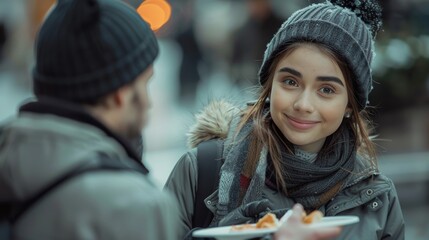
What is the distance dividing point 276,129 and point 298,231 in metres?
0.96

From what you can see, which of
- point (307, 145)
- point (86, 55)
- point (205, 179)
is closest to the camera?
point (86, 55)

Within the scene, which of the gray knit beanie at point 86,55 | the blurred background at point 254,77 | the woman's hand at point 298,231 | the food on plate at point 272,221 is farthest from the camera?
the blurred background at point 254,77

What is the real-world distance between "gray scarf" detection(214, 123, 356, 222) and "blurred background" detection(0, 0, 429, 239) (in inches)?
19.1

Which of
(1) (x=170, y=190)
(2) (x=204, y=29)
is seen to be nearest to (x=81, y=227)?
(1) (x=170, y=190)

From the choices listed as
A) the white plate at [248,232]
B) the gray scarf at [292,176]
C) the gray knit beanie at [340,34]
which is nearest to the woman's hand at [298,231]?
the white plate at [248,232]

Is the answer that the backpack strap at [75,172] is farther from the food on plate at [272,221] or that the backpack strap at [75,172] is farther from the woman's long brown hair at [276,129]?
the woman's long brown hair at [276,129]

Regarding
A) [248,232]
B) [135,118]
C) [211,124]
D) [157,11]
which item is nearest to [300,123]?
[211,124]

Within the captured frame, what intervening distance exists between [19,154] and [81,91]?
0.78ft

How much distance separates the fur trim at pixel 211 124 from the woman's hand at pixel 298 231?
39.9 inches

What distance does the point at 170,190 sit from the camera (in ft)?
11.3

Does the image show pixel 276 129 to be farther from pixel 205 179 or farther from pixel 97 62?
pixel 97 62

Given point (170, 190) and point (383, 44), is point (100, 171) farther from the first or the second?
point (383, 44)

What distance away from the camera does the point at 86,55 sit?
2.33 m

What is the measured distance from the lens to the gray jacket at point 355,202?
341 cm
